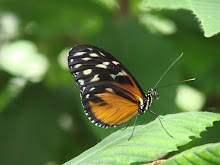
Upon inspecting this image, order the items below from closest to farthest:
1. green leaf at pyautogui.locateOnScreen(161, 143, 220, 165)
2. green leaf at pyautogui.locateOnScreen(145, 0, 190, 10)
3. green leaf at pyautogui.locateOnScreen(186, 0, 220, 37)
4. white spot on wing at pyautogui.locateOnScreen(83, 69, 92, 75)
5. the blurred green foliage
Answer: green leaf at pyautogui.locateOnScreen(161, 143, 220, 165)
green leaf at pyautogui.locateOnScreen(186, 0, 220, 37)
green leaf at pyautogui.locateOnScreen(145, 0, 190, 10)
white spot on wing at pyautogui.locateOnScreen(83, 69, 92, 75)
the blurred green foliage

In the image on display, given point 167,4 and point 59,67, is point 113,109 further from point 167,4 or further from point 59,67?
point 59,67

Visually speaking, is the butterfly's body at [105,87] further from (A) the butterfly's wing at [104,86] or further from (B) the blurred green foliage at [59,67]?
(B) the blurred green foliage at [59,67]

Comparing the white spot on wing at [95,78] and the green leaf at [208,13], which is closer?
the green leaf at [208,13]

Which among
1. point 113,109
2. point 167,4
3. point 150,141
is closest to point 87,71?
point 113,109

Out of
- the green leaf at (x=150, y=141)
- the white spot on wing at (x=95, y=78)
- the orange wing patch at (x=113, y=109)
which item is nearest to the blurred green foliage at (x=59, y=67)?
the orange wing patch at (x=113, y=109)

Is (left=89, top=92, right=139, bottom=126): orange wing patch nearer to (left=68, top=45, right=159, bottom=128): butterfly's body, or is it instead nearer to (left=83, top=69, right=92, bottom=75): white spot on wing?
(left=68, top=45, right=159, bottom=128): butterfly's body

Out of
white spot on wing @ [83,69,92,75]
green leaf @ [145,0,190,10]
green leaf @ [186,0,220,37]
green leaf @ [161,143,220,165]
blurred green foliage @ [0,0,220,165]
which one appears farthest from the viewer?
blurred green foliage @ [0,0,220,165]

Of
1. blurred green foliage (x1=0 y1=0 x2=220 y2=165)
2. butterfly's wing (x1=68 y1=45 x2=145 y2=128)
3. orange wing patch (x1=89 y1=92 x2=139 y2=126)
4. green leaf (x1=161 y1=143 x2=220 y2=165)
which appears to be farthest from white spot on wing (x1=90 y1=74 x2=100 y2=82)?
green leaf (x1=161 y1=143 x2=220 y2=165)
